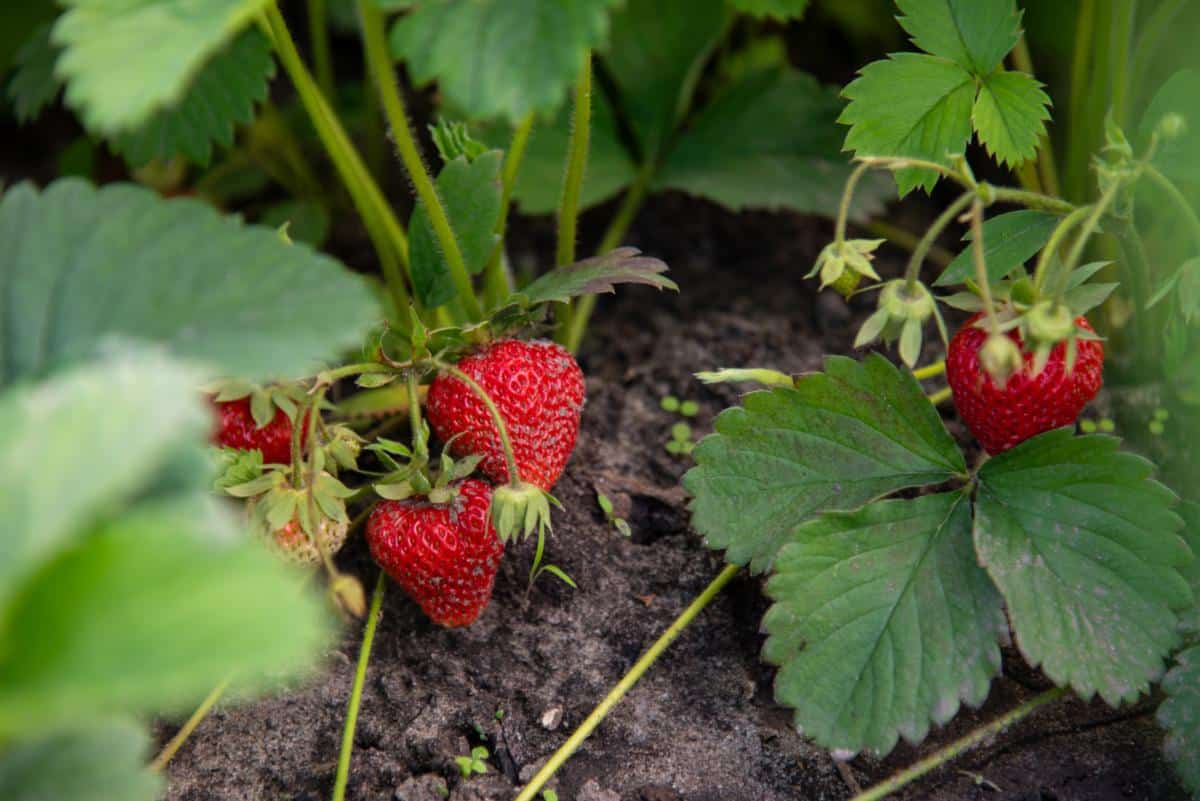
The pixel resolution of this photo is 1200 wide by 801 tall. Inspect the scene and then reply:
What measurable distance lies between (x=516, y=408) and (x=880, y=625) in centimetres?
41

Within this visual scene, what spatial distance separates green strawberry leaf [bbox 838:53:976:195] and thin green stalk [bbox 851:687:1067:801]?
0.54 m

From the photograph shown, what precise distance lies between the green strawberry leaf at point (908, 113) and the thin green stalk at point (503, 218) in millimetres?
351

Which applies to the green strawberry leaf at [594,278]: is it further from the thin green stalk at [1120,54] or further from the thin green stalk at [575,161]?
the thin green stalk at [1120,54]

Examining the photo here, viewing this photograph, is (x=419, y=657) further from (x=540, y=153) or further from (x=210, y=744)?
(x=540, y=153)

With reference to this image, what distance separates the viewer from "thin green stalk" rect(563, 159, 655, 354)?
1.56m

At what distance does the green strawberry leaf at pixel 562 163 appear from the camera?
1646mm

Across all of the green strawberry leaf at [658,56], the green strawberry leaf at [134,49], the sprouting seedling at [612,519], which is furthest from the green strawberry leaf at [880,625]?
the green strawberry leaf at [658,56]

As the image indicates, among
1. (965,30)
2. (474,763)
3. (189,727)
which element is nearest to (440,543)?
(474,763)

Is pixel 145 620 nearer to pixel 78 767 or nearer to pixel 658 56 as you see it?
pixel 78 767

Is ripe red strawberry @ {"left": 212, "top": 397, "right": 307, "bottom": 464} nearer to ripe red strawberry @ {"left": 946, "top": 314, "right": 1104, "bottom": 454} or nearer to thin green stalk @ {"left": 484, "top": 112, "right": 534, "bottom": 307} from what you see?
thin green stalk @ {"left": 484, "top": 112, "right": 534, "bottom": 307}

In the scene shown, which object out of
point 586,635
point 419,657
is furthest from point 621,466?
point 419,657

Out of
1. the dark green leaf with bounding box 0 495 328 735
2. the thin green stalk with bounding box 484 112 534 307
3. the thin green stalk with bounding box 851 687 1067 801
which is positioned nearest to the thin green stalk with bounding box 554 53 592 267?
the thin green stalk with bounding box 484 112 534 307

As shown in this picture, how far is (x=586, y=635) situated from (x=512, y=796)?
7.8 inches

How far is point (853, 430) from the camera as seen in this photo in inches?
47.7
